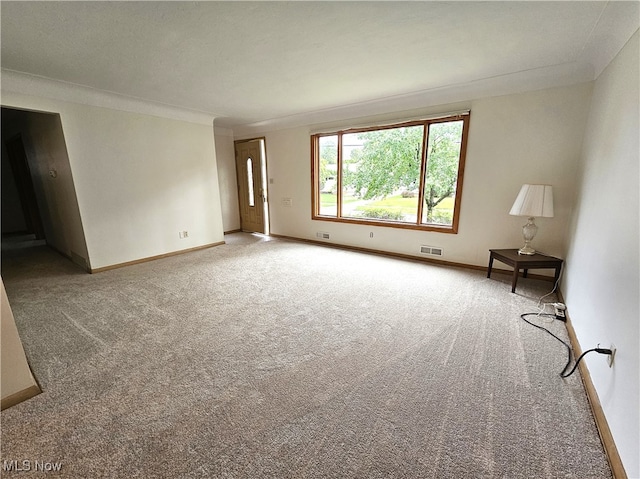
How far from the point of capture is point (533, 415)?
145 centimetres

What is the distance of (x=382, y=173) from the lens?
14.8 feet

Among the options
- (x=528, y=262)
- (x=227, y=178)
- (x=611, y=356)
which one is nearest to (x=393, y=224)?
(x=528, y=262)

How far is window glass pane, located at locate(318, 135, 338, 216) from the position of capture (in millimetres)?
4938

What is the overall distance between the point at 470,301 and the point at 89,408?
322 cm

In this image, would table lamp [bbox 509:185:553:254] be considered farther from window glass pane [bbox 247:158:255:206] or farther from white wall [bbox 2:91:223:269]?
window glass pane [bbox 247:158:255:206]

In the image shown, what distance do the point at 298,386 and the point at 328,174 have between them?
409cm

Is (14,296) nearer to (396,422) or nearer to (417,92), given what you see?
(396,422)

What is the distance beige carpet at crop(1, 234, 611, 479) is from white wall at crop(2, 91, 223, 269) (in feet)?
3.67

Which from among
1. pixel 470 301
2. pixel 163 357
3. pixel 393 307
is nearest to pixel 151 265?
pixel 163 357

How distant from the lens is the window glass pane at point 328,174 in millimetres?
4938

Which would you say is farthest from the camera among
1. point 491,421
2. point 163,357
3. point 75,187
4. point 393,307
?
point 75,187

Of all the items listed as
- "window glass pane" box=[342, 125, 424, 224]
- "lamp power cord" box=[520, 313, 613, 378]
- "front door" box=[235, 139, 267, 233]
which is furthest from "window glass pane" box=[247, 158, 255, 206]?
"lamp power cord" box=[520, 313, 613, 378]

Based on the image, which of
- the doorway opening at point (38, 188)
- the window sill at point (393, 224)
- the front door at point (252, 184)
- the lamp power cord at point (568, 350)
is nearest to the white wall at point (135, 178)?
the doorway opening at point (38, 188)

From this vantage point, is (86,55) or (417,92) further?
(417,92)
